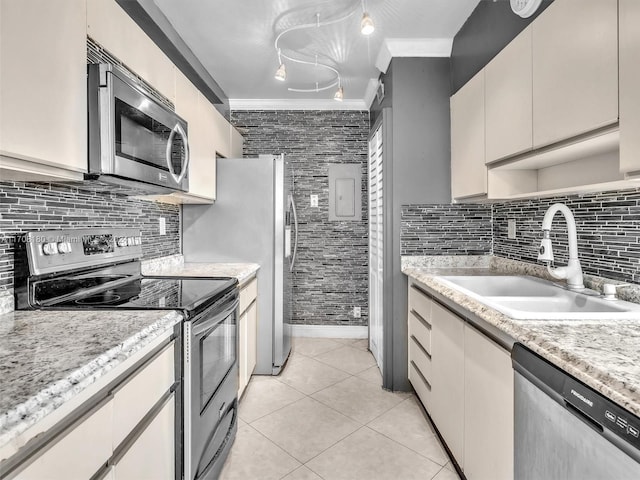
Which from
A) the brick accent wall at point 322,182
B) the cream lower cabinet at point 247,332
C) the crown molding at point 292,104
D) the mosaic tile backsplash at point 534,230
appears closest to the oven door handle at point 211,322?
the cream lower cabinet at point 247,332

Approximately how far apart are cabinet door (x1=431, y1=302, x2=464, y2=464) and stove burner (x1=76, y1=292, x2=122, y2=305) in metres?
1.46

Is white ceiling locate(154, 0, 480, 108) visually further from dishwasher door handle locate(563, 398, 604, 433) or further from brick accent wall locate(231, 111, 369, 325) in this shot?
dishwasher door handle locate(563, 398, 604, 433)

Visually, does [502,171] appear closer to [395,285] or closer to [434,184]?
[434,184]

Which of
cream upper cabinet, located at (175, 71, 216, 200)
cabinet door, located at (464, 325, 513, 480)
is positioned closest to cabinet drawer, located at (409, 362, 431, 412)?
cabinet door, located at (464, 325, 513, 480)

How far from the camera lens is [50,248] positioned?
1390 millimetres

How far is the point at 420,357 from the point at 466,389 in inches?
28.0

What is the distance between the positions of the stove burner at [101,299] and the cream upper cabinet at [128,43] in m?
0.97

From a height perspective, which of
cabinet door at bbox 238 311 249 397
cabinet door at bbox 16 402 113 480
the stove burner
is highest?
the stove burner

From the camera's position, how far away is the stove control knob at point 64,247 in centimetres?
143

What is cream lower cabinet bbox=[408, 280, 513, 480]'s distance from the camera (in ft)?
4.07

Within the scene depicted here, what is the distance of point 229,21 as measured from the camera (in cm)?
231

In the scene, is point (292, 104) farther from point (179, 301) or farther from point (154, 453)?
point (154, 453)

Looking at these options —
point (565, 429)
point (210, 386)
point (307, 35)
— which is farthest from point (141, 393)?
point (307, 35)

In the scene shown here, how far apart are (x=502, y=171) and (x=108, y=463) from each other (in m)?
2.08
